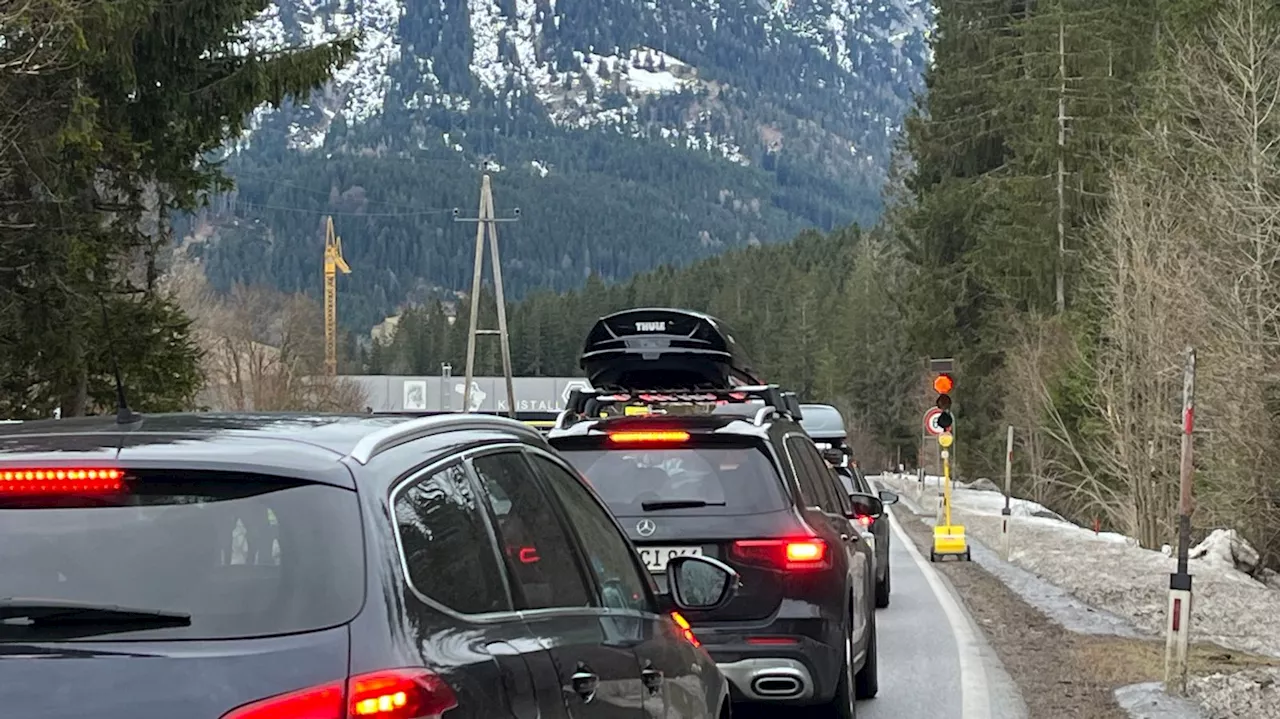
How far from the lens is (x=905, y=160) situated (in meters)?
96.9

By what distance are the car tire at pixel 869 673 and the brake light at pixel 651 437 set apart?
2211 mm

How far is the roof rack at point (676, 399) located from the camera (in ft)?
35.2

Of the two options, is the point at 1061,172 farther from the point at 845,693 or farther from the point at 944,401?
the point at 845,693

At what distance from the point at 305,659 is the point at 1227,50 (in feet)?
90.1

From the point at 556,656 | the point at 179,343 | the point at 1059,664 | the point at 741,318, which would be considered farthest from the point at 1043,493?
the point at 741,318

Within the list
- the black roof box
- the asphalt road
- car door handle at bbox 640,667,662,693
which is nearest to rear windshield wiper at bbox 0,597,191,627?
car door handle at bbox 640,667,662,693

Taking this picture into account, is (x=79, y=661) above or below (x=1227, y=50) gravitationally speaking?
below

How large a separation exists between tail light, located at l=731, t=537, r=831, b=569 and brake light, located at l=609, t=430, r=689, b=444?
678mm

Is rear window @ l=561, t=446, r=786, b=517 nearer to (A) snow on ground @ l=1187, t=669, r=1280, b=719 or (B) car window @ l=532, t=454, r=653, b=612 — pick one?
(B) car window @ l=532, t=454, r=653, b=612

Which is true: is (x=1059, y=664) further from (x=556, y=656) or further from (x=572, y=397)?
(x=556, y=656)

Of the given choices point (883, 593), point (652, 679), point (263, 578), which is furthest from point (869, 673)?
point (263, 578)

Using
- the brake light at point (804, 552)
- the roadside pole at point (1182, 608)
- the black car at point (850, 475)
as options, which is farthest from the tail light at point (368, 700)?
the black car at point (850, 475)

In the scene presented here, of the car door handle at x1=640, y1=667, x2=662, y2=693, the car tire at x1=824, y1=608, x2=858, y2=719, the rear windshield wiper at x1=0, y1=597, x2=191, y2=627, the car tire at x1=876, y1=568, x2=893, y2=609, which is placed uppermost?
the rear windshield wiper at x1=0, y1=597, x2=191, y2=627

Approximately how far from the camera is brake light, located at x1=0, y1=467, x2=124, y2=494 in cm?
323
